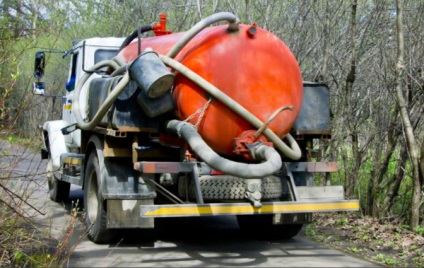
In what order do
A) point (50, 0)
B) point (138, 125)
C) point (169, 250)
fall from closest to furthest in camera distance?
point (138, 125) → point (169, 250) → point (50, 0)

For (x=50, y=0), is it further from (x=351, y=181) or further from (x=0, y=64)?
(x=0, y=64)

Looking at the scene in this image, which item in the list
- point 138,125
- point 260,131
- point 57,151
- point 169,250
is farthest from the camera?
point 57,151

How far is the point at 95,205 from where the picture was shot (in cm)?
858

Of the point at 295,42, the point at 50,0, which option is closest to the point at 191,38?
the point at 295,42

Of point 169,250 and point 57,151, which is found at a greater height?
point 57,151

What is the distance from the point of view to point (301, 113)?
7898 millimetres

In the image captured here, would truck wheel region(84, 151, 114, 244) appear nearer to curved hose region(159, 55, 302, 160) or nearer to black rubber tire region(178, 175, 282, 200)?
black rubber tire region(178, 175, 282, 200)

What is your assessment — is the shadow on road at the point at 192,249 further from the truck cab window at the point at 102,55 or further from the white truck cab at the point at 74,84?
the truck cab window at the point at 102,55

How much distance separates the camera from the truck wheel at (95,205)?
25.9 feet

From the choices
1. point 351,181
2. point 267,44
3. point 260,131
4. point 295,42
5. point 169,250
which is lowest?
point 169,250

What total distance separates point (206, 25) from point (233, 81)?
665 millimetres

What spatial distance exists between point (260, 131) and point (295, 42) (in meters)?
5.38

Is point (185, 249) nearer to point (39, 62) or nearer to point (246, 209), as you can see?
point (246, 209)

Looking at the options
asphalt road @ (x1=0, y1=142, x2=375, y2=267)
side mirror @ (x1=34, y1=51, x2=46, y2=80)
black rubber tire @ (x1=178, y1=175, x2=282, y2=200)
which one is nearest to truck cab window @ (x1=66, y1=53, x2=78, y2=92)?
side mirror @ (x1=34, y1=51, x2=46, y2=80)
